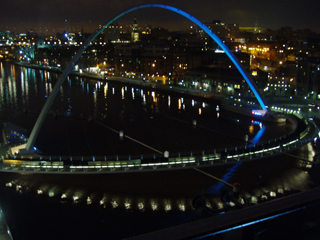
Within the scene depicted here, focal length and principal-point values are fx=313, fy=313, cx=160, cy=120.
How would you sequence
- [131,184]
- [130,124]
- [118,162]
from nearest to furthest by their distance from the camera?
[131,184] < [118,162] < [130,124]

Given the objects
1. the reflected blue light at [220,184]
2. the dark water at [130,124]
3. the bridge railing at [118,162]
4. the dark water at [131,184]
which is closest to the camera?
the dark water at [131,184]

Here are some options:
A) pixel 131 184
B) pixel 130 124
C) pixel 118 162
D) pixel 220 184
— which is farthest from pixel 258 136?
pixel 118 162

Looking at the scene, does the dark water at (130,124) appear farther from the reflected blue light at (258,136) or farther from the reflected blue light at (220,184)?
the reflected blue light at (220,184)

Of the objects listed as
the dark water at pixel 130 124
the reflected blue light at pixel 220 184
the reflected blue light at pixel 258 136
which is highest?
the dark water at pixel 130 124

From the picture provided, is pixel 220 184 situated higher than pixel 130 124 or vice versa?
pixel 130 124

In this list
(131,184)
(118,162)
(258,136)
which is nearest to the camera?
(131,184)

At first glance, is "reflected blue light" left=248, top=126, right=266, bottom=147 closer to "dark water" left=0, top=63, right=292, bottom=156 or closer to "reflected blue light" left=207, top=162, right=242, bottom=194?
"dark water" left=0, top=63, right=292, bottom=156

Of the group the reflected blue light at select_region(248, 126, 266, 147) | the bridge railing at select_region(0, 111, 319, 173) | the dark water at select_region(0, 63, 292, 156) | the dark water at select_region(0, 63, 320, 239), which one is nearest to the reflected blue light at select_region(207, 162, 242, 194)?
the dark water at select_region(0, 63, 320, 239)

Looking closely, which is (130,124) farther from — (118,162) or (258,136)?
(118,162)

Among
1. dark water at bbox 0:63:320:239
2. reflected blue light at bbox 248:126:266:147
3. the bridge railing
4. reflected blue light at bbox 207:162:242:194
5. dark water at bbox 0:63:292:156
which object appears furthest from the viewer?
reflected blue light at bbox 248:126:266:147

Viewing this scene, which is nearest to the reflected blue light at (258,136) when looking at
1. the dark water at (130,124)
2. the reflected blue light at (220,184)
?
the dark water at (130,124)

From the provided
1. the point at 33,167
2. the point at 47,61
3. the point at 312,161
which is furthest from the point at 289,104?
the point at 47,61
